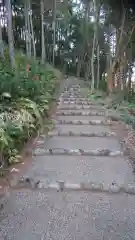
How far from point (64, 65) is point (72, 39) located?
2812 millimetres

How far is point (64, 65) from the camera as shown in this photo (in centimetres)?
2830

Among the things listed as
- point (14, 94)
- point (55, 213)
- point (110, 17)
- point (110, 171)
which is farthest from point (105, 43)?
point (55, 213)

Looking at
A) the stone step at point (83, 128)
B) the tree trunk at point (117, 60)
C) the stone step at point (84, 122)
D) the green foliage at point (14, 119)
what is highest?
the tree trunk at point (117, 60)

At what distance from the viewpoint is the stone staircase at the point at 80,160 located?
3192mm

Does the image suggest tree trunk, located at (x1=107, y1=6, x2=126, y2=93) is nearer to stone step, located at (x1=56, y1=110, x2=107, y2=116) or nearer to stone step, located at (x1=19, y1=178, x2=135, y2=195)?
stone step, located at (x1=56, y1=110, x2=107, y2=116)

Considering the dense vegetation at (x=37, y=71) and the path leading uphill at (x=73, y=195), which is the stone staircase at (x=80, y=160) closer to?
the path leading uphill at (x=73, y=195)

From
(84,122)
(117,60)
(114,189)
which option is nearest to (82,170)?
(114,189)

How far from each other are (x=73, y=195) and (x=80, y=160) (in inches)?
43.0

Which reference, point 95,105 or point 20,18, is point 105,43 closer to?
point 95,105

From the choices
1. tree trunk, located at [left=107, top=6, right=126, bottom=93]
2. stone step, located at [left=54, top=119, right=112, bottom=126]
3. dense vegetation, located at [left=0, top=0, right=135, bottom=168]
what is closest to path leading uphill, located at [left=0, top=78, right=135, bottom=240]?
dense vegetation, located at [left=0, top=0, right=135, bottom=168]

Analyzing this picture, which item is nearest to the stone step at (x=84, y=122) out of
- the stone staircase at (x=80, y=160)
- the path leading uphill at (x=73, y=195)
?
the stone staircase at (x=80, y=160)

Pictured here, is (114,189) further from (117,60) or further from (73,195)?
(117,60)

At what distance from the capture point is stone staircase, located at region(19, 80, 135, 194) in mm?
3192

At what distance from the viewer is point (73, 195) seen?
2982mm
